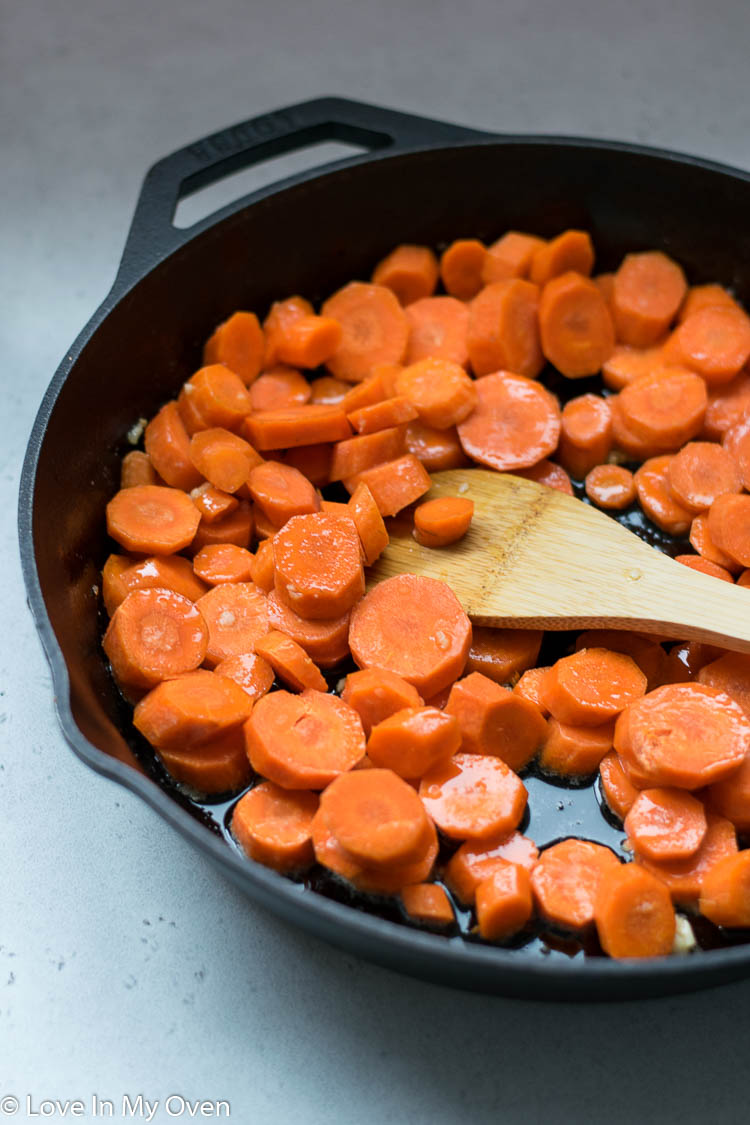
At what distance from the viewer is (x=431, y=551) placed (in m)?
2.30

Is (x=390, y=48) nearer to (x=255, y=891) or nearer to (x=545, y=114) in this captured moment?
(x=545, y=114)

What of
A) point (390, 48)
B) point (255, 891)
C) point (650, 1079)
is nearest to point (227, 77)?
point (390, 48)

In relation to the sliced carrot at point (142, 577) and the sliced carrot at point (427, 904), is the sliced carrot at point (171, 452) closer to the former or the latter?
the sliced carrot at point (142, 577)

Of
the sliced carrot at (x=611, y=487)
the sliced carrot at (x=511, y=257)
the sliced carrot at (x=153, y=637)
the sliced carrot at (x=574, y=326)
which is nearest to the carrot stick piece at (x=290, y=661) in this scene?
the sliced carrot at (x=153, y=637)

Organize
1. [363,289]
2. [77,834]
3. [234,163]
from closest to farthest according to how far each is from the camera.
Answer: [77,834], [234,163], [363,289]

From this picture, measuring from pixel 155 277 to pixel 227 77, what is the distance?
53.0 inches

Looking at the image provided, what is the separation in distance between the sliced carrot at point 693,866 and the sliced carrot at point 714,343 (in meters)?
1.16

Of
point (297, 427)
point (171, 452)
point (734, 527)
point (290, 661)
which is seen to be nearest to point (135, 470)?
point (171, 452)

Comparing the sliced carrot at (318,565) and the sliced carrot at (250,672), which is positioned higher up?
the sliced carrot at (318,565)

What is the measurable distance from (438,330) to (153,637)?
44.5 inches

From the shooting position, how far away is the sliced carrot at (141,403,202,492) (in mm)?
2340

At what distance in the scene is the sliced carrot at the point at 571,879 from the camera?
1.83 metres

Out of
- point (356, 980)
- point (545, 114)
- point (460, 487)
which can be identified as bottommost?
point (356, 980)

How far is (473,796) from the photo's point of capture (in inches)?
75.4
